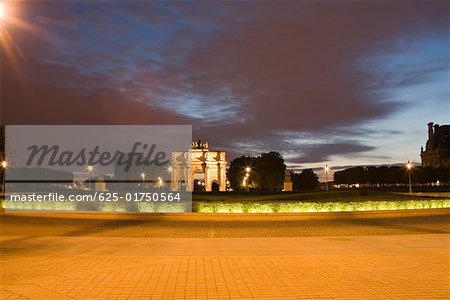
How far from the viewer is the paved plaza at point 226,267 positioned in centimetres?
903

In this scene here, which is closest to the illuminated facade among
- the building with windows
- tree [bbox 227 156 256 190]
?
tree [bbox 227 156 256 190]

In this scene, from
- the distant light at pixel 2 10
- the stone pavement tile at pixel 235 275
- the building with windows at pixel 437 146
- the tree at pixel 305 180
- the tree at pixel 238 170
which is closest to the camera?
the stone pavement tile at pixel 235 275

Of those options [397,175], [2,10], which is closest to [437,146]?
[397,175]

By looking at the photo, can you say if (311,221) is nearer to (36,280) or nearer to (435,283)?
(435,283)

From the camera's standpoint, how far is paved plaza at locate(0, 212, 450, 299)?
9031 millimetres

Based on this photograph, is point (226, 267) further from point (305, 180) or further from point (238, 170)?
point (238, 170)

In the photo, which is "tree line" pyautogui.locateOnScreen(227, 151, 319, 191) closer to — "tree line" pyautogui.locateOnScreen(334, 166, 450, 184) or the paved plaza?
"tree line" pyautogui.locateOnScreen(334, 166, 450, 184)

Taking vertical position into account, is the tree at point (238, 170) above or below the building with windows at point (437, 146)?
below

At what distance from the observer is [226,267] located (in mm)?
11477

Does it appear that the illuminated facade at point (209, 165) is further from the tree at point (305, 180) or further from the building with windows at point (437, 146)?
the building with windows at point (437, 146)

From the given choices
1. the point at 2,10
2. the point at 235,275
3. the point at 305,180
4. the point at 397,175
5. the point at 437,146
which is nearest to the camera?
the point at 235,275

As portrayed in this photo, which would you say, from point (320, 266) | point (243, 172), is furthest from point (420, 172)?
point (320, 266)

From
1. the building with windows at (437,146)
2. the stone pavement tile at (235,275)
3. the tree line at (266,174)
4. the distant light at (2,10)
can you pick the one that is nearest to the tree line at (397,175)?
the tree line at (266,174)

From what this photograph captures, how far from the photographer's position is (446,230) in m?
19.5
